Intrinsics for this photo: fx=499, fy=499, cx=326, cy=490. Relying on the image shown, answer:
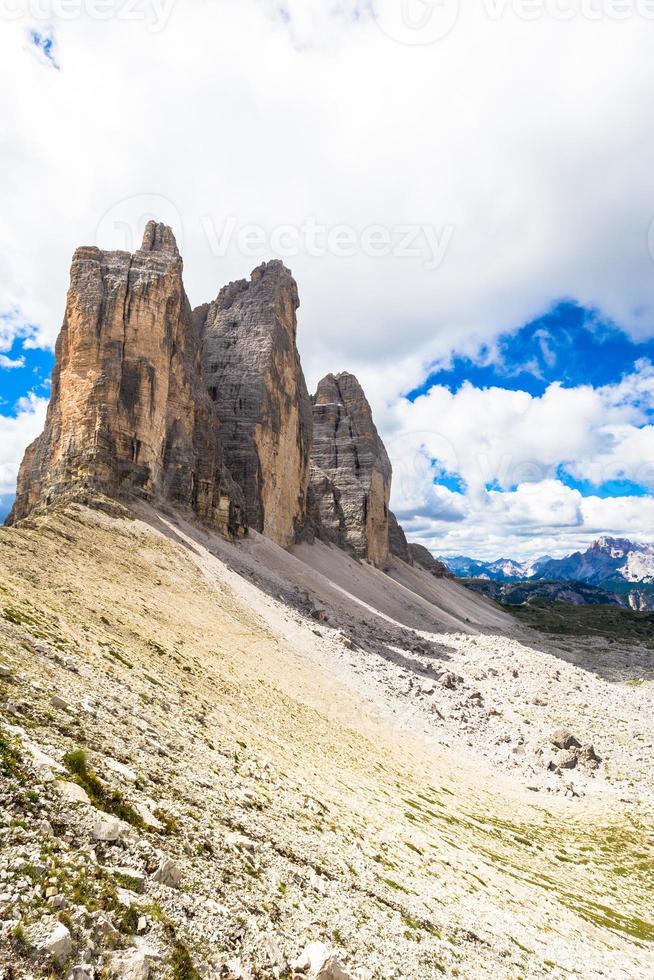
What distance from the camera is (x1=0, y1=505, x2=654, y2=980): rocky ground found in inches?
232

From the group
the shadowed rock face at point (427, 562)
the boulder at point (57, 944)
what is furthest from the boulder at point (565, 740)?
the shadowed rock face at point (427, 562)

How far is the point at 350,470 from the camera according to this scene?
95125 millimetres

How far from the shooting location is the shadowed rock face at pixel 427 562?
397ft

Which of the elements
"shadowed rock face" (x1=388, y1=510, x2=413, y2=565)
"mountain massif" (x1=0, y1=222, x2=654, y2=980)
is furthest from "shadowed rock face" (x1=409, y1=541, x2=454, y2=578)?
"mountain massif" (x1=0, y1=222, x2=654, y2=980)

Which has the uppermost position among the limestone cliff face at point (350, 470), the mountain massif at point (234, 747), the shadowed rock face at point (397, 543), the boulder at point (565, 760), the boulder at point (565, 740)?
the limestone cliff face at point (350, 470)

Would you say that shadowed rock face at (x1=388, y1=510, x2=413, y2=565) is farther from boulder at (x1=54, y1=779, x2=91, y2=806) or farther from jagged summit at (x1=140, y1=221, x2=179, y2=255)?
boulder at (x1=54, y1=779, x2=91, y2=806)

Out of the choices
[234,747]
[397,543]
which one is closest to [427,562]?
[397,543]

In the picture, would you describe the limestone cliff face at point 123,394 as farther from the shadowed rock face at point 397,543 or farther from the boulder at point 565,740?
the shadowed rock face at point 397,543

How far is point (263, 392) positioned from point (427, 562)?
7424 centimetres

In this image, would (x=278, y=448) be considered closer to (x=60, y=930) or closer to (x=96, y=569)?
(x=96, y=569)

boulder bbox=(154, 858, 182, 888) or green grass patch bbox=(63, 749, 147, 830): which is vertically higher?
green grass patch bbox=(63, 749, 147, 830)

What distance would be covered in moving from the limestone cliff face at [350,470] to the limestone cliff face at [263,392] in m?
15.2

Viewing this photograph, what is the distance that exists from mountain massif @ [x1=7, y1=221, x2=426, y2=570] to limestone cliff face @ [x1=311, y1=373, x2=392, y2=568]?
9.73 meters

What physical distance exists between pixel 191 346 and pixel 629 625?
107m
